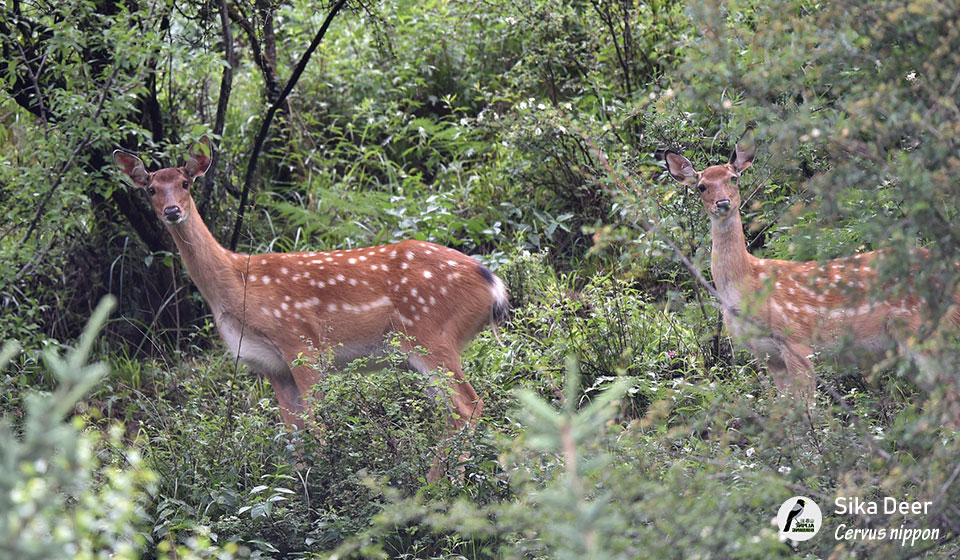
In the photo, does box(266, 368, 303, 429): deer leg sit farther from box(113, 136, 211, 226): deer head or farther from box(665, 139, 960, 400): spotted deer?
box(665, 139, 960, 400): spotted deer

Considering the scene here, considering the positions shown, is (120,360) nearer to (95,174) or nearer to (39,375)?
(39,375)

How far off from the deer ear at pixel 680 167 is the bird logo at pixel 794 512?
283 cm

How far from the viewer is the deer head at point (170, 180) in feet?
21.4

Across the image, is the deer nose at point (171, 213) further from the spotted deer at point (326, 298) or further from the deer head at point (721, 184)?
the deer head at point (721, 184)

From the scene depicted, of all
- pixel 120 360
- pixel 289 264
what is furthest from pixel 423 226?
pixel 120 360

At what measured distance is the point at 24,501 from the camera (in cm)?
193

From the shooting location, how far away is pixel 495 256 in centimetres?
773

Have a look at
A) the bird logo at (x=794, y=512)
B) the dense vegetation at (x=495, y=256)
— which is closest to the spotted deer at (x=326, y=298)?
the dense vegetation at (x=495, y=256)

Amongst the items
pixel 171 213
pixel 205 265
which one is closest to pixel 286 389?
pixel 205 265

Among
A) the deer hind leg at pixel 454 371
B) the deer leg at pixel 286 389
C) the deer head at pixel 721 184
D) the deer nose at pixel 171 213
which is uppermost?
the deer head at pixel 721 184

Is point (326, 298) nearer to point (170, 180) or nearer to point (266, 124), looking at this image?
point (170, 180)

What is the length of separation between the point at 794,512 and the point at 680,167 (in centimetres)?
307

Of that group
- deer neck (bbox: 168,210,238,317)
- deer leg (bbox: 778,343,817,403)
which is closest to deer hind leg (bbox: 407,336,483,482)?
deer neck (bbox: 168,210,238,317)

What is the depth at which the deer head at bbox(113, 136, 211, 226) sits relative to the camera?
6535mm
